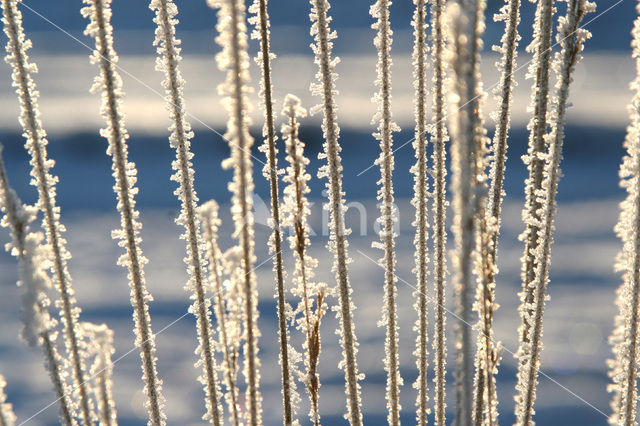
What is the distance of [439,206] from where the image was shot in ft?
2.39

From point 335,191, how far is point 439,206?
0.45ft

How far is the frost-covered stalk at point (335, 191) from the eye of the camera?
661mm

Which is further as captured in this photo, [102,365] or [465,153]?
[102,365]

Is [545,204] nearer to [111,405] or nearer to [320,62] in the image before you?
[320,62]

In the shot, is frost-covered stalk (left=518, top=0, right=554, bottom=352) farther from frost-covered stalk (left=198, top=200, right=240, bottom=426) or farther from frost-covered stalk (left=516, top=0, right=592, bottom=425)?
frost-covered stalk (left=198, top=200, right=240, bottom=426)

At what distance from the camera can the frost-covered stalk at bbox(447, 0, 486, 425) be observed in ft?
1.37

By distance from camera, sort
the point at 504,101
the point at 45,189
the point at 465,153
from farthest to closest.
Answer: the point at 504,101
the point at 45,189
the point at 465,153

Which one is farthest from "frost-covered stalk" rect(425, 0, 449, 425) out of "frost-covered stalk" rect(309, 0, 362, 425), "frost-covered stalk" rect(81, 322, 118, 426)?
"frost-covered stalk" rect(81, 322, 118, 426)

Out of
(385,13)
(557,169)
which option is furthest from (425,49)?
(557,169)

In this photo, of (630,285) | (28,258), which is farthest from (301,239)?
(630,285)

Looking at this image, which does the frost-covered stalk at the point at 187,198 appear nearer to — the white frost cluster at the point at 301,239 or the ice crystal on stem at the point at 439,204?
the white frost cluster at the point at 301,239

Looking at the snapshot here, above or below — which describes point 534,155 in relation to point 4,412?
above

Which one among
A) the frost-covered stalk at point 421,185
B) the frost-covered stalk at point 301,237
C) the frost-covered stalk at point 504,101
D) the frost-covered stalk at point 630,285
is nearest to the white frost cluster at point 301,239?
the frost-covered stalk at point 301,237

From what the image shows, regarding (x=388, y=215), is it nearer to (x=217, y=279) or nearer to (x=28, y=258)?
(x=217, y=279)
